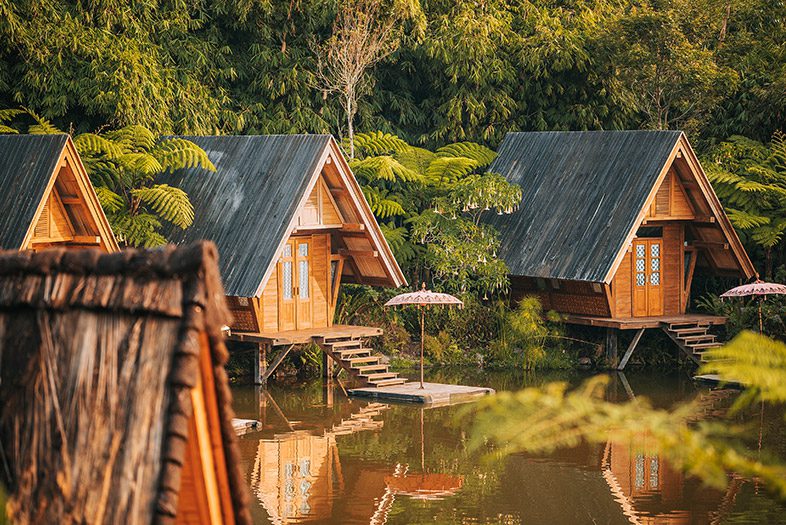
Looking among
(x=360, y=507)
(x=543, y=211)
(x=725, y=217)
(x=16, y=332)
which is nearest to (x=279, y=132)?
(x=543, y=211)

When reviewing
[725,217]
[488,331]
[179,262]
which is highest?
[725,217]

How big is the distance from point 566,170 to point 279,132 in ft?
20.0

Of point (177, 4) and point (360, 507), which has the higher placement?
point (177, 4)

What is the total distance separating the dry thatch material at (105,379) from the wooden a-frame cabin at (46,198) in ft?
37.1

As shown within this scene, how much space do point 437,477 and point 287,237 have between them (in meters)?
5.97

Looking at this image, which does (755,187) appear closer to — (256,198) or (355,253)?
(355,253)

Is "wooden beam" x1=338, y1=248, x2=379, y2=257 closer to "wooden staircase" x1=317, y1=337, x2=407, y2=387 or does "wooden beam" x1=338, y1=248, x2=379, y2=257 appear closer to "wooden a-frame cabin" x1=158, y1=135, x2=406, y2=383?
"wooden a-frame cabin" x1=158, y1=135, x2=406, y2=383

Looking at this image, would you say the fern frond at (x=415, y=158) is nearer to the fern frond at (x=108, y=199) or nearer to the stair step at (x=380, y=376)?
the stair step at (x=380, y=376)

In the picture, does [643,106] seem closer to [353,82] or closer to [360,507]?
[353,82]

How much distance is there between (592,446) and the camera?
18.6 m

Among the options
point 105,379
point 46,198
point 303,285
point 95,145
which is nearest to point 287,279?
point 303,285

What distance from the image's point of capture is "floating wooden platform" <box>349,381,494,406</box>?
20500mm

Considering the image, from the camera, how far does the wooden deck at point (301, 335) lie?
21.2m

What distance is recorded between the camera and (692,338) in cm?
2317
